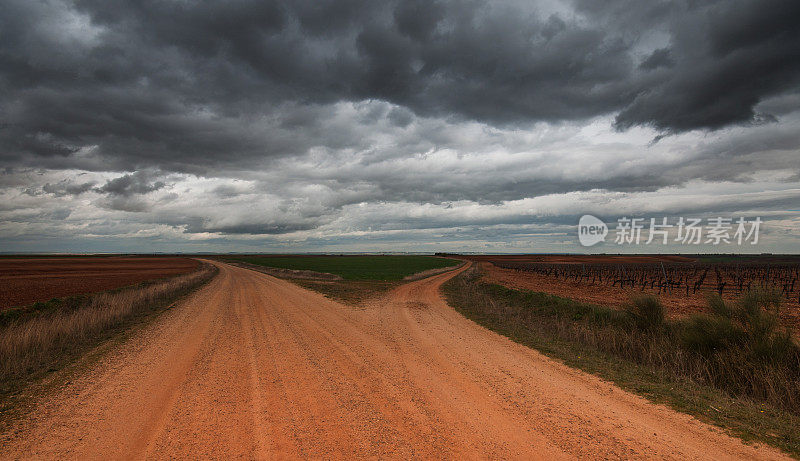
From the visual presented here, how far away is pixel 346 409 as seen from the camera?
6.45 metres

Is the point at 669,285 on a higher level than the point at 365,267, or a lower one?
higher

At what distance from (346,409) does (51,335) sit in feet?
38.6

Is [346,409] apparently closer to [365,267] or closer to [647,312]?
[647,312]

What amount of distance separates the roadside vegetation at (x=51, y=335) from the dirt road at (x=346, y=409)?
1235 mm

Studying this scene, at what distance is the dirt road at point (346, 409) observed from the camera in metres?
5.18

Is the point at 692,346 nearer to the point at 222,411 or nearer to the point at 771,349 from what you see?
the point at 771,349

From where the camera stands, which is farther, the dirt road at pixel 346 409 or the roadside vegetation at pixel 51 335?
the roadside vegetation at pixel 51 335

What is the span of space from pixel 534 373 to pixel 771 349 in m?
6.33

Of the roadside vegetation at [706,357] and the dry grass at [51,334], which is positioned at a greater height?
the dry grass at [51,334]

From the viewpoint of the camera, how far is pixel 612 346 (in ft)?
40.1

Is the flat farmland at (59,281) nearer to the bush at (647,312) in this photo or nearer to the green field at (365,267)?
the green field at (365,267)

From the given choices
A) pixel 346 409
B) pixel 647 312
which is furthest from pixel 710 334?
pixel 346 409

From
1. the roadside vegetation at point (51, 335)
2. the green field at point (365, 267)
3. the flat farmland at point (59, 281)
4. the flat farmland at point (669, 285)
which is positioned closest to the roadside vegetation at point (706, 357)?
the flat farmland at point (669, 285)

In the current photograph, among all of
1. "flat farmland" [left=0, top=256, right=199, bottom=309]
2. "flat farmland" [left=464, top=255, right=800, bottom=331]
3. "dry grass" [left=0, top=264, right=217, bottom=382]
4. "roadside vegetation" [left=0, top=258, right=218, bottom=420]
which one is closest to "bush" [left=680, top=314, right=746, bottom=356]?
"flat farmland" [left=464, top=255, right=800, bottom=331]
